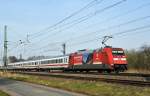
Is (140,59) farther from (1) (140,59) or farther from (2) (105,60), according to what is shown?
(2) (105,60)

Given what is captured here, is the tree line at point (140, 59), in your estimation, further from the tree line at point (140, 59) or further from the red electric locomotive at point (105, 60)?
the red electric locomotive at point (105, 60)

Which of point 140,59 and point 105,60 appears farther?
point 140,59

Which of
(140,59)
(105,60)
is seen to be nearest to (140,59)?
(140,59)

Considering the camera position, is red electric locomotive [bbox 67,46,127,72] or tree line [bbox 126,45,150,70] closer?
red electric locomotive [bbox 67,46,127,72]

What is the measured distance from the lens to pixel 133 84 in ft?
74.3

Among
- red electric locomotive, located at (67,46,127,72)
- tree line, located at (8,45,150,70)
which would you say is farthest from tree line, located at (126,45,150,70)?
red electric locomotive, located at (67,46,127,72)

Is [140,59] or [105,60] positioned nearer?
[105,60]

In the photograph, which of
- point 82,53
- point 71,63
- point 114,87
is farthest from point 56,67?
point 114,87

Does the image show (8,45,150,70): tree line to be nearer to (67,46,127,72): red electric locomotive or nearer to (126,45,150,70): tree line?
(126,45,150,70): tree line

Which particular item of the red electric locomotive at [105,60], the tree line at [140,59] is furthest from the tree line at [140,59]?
the red electric locomotive at [105,60]

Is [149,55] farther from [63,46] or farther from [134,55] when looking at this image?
[63,46]

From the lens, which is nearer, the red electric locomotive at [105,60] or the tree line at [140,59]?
the red electric locomotive at [105,60]

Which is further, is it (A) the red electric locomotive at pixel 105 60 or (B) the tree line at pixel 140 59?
(B) the tree line at pixel 140 59

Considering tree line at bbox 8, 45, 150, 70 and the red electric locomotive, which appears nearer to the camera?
the red electric locomotive
